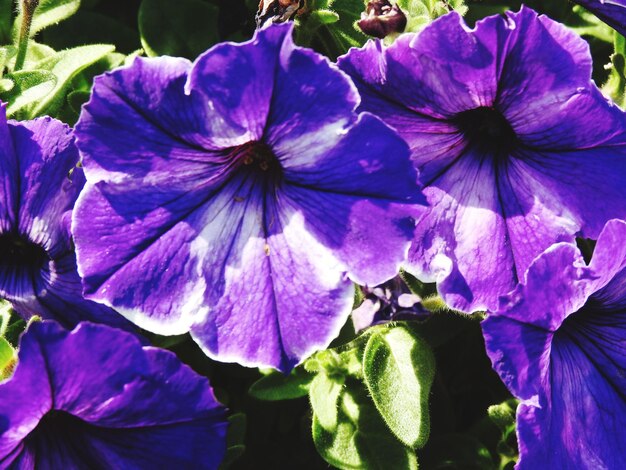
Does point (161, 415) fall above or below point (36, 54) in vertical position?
below

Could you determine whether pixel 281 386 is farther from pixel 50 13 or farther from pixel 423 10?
pixel 50 13

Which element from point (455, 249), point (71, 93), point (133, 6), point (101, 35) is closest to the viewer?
point (455, 249)

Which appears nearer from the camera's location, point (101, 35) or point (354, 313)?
point (354, 313)

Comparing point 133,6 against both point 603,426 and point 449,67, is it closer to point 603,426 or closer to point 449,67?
point 449,67

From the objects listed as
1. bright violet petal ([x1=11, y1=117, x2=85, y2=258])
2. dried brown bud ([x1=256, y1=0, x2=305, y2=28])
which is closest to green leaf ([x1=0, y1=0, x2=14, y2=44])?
bright violet petal ([x1=11, y1=117, x2=85, y2=258])

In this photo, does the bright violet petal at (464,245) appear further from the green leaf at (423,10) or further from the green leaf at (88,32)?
the green leaf at (88,32)

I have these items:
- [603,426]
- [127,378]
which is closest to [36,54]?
[127,378]

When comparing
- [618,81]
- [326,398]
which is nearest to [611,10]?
[618,81]
